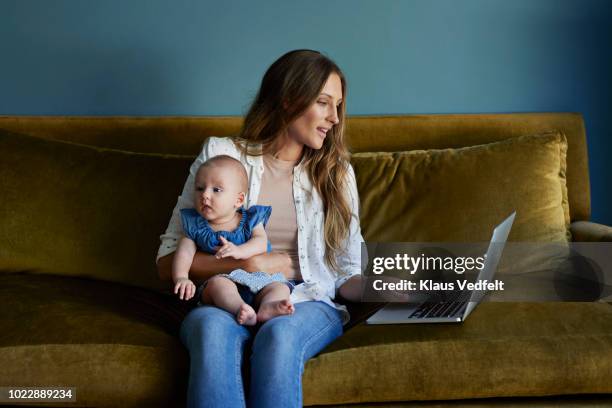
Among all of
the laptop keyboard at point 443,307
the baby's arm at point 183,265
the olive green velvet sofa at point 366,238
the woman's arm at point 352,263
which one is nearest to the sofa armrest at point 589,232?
the olive green velvet sofa at point 366,238

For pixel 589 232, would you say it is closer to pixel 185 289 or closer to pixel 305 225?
pixel 305 225

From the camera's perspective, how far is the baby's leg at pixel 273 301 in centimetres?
161

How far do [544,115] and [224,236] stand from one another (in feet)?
4.72

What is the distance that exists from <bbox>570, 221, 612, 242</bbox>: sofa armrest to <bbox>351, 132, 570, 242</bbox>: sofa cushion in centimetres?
5

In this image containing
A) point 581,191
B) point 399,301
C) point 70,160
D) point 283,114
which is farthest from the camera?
point 581,191

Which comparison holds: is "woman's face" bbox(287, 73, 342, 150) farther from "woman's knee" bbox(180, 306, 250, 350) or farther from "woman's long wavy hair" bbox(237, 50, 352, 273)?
"woman's knee" bbox(180, 306, 250, 350)

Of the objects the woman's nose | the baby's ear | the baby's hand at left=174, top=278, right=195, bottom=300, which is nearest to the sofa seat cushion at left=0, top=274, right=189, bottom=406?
the baby's hand at left=174, top=278, right=195, bottom=300

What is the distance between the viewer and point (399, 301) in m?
1.80

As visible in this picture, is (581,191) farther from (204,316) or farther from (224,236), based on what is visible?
(204,316)

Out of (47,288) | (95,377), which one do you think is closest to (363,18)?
(47,288)

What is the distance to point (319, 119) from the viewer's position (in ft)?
6.53

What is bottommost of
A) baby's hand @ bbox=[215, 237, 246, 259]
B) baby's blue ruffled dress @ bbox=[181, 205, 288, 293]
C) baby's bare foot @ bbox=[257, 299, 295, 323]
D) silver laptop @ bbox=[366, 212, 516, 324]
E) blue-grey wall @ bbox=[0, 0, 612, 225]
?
baby's bare foot @ bbox=[257, 299, 295, 323]

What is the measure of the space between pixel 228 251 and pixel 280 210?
0.28 meters

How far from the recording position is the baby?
5.49ft
